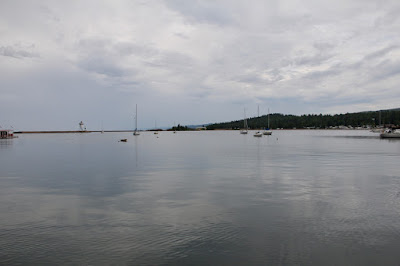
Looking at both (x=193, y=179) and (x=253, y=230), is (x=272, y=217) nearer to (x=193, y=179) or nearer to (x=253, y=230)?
(x=253, y=230)

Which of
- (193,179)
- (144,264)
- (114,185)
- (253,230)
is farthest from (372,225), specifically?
(114,185)

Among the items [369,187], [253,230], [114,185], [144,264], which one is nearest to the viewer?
[144,264]

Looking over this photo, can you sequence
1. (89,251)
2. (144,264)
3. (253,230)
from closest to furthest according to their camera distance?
(144,264) < (89,251) < (253,230)

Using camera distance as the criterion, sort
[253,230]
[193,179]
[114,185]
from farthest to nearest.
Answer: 1. [193,179]
2. [114,185]
3. [253,230]

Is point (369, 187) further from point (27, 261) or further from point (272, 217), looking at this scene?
point (27, 261)

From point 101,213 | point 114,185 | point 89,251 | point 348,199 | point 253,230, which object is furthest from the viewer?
point 114,185

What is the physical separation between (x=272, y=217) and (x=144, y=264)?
326 inches

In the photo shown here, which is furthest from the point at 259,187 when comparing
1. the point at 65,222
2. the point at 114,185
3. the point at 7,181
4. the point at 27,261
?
the point at 7,181

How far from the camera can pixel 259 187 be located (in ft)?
86.1

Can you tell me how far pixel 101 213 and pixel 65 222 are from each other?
220 cm

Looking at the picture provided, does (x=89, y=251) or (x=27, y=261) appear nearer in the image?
(x=27, y=261)

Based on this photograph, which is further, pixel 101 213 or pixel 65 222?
pixel 101 213

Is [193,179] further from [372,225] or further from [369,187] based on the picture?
[372,225]

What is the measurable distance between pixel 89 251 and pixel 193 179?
18815 mm
